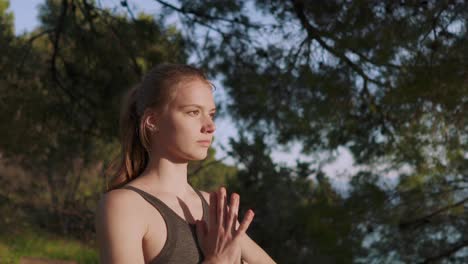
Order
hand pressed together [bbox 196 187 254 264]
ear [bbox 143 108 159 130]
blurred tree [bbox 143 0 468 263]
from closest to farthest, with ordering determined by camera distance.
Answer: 1. hand pressed together [bbox 196 187 254 264]
2. ear [bbox 143 108 159 130]
3. blurred tree [bbox 143 0 468 263]

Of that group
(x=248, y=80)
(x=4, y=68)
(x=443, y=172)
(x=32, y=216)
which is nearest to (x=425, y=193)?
(x=443, y=172)

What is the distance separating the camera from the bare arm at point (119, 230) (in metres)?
1.22

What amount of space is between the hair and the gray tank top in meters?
0.14

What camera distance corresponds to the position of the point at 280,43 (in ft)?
14.8

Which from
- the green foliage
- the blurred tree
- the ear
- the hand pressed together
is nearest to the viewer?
the hand pressed together

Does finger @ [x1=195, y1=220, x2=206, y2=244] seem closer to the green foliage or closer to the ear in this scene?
the ear

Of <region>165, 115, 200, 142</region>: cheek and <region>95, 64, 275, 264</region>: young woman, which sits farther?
<region>165, 115, 200, 142</region>: cheek

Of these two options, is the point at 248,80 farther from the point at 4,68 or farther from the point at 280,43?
the point at 4,68

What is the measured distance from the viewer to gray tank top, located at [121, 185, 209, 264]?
1310 millimetres

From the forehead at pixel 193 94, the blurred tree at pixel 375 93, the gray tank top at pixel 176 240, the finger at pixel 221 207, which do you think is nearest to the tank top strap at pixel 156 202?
the gray tank top at pixel 176 240

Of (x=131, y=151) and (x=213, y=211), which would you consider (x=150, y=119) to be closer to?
(x=131, y=151)

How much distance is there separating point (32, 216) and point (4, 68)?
2956 millimetres

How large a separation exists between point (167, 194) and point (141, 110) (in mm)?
Answer: 213

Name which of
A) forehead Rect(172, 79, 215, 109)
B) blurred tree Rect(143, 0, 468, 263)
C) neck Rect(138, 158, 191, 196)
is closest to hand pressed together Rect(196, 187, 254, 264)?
neck Rect(138, 158, 191, 196)
